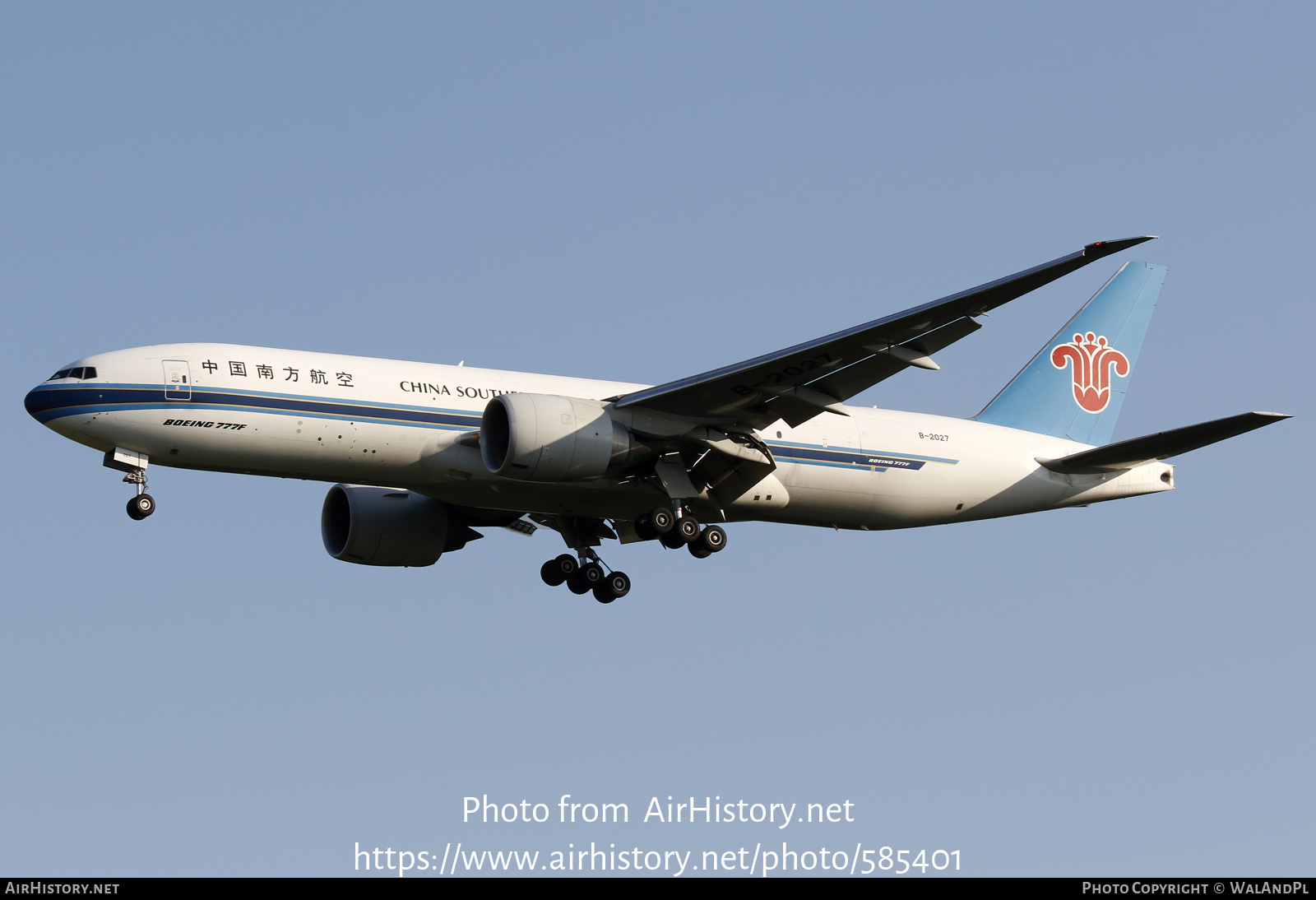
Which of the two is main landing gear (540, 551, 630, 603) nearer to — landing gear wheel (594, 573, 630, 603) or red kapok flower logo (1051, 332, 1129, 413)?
landing gear wheel (594, 573, 630, 603)

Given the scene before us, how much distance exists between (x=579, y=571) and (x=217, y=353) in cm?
1032

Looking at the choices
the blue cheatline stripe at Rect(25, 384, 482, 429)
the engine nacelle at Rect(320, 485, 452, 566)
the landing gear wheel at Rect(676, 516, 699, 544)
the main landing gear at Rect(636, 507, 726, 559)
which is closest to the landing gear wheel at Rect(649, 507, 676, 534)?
the main landing gear at Rect(636, 507, 726, 559)

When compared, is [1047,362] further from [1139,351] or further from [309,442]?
[309,442]

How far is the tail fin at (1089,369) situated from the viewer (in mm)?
36812

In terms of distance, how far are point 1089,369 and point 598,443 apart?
14738 mm

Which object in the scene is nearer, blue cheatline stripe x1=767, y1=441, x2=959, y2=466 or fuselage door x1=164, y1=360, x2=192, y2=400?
fuselage door x1=164, y1=360, x2=192, y2=400

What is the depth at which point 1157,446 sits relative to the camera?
32719 mm

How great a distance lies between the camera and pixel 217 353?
28.8 metres

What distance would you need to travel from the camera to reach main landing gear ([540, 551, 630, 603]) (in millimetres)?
35344

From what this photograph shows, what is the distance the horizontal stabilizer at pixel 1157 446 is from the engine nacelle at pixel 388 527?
14.0 metres

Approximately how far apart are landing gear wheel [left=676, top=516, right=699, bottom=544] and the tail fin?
8820 millimetres

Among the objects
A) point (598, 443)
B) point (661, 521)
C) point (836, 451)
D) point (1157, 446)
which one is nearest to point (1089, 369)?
point (1157, 446)

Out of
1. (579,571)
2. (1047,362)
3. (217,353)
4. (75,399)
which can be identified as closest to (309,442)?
(217,353)

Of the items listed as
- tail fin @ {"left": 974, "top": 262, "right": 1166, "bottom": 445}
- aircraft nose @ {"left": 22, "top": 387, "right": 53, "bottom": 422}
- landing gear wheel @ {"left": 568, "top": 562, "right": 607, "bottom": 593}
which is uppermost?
tail fin @ {"left": 974, "top": 262, "right": 1166, "bottom": 445}
